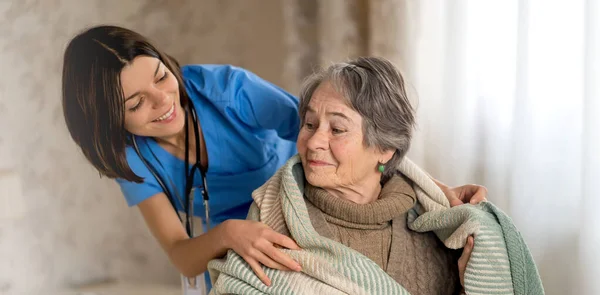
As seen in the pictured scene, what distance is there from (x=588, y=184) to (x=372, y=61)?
53 centimetres

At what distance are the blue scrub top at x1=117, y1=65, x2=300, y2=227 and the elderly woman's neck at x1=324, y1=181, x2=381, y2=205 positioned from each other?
35 cm

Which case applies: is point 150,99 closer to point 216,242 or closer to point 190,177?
point 190,177

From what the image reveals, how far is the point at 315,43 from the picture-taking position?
89.0 inches

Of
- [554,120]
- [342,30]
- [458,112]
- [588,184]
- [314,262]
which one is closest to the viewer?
[314,262]

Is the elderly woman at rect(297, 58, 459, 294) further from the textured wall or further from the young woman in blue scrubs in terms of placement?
the textured wall

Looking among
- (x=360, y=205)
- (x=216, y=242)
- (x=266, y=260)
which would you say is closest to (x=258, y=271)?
(x=266, y=260)

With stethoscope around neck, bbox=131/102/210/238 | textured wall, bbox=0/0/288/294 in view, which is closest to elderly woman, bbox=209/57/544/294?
stethoscope around neck, bbox=131/102/210/238

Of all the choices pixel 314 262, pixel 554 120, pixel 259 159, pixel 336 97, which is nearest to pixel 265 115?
pixel 259 159

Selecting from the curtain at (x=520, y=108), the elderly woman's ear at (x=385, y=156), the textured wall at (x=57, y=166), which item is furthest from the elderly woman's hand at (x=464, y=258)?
the textured wall at (x=57, y=166)

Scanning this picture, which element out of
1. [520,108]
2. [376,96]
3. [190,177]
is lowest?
[190,177]

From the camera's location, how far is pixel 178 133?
155 cm

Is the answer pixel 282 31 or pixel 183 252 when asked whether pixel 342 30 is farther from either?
pixel 183 252

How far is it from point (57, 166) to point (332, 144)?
733mm

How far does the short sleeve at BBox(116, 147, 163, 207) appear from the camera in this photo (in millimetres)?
1453
